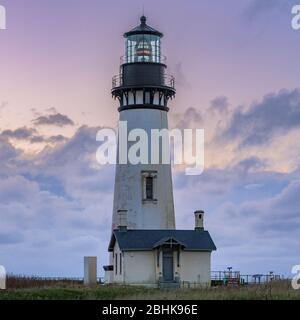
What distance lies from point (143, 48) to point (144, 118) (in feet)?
12.6

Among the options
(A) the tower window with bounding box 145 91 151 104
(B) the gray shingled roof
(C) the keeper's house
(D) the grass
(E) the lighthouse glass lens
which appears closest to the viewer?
(D) the grass

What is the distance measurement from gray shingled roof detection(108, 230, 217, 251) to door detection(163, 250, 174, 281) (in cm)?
76

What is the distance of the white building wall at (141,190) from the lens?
186 feet

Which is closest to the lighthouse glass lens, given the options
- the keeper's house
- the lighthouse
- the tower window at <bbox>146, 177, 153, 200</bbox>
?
the lighthouse

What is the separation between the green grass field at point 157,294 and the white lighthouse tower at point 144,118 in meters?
10.0

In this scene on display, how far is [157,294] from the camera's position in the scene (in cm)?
4119

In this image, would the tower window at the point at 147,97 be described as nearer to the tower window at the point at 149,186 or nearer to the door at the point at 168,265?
the tower window at the point at 149,186

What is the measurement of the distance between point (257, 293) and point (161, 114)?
20.7 m

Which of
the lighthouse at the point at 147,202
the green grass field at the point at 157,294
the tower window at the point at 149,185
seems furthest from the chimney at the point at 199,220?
the green grass field at the point at 157,294

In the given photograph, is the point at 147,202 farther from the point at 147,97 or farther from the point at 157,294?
the point at 157,294

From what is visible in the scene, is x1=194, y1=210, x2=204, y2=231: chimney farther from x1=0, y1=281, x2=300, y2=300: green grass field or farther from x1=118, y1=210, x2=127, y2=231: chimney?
x1=0, y1=281, x2=300, y2=300: green grass field

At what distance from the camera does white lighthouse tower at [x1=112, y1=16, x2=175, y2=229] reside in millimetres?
56625

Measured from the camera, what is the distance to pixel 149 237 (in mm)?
55156
